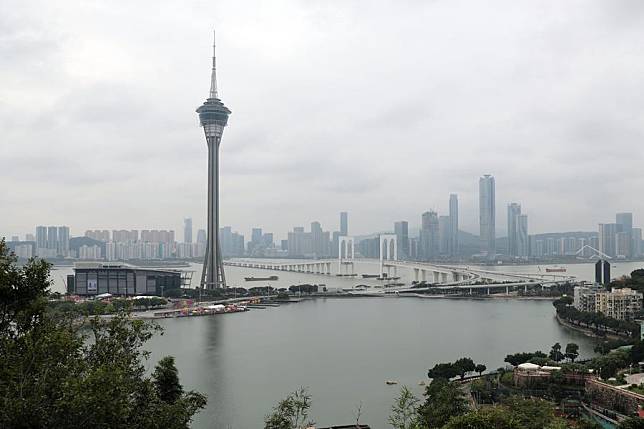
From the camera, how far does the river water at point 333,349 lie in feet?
14.3

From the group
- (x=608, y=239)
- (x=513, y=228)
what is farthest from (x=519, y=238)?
(x=608, y=239)

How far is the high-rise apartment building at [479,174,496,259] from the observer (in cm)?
4309

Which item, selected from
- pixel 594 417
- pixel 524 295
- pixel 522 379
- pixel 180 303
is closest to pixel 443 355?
pixel 522 379

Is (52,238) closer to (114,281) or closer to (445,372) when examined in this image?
(114,281)

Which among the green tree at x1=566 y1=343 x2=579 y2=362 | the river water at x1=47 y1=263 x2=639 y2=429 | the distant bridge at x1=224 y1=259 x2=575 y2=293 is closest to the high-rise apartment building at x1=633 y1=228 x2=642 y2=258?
the distant bridge at x1=224 y1=259 x2=575 y2=293

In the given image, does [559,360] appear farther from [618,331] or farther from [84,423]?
[84,423]

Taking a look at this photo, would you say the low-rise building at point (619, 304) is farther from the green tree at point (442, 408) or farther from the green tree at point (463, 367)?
the green tree at point (442, 408)

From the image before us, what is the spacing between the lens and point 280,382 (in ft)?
16.1

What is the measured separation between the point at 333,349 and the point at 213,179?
9.37 metres

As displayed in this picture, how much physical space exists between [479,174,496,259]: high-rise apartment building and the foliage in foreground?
139 feet

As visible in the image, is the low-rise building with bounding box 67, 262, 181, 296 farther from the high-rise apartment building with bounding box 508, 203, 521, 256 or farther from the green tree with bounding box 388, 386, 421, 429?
the high-rise apartment building with bounding box 508, 203, 521, 256

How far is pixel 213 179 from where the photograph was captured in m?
15.1

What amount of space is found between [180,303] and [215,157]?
186 inches

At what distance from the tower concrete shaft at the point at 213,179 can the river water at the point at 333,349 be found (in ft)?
12.4
